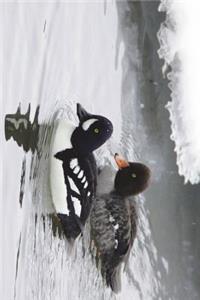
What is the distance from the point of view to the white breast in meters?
0.68

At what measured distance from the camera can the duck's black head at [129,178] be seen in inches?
29.1

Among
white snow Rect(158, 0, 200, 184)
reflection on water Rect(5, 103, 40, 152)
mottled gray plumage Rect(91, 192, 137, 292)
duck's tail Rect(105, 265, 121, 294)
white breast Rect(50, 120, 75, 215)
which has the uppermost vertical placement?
white snow Rect(158, 0, 200, 184)

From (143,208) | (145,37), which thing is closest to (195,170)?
(143,208)

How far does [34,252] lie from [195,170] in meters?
0.36

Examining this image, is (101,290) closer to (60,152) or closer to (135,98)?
(60,152)

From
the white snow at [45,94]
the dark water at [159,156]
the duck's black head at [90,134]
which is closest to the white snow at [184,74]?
the dark water at [159,156]

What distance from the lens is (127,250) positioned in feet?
2.59

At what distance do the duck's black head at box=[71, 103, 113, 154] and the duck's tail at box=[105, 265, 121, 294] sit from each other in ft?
0.57

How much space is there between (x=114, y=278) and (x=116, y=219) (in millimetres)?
84

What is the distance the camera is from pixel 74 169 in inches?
26.9

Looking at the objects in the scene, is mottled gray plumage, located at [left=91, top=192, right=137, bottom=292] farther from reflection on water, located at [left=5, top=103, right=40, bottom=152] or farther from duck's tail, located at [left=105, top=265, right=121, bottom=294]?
reflection on water, located at [left=5, top=103, right=40, bottom=152]

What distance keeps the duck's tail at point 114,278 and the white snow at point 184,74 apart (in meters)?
0.23

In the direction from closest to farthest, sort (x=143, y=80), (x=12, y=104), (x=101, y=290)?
(x=12, y=104)
(x=101, y=290)
(x=143, y=80)

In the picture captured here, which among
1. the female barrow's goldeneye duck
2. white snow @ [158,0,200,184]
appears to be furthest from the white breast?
white snow @ [158,0,200,184]
